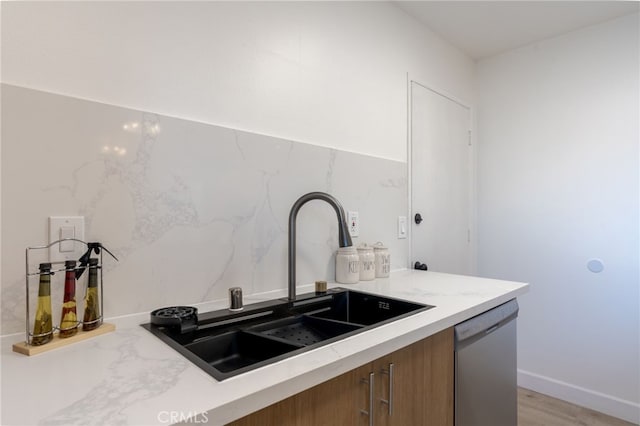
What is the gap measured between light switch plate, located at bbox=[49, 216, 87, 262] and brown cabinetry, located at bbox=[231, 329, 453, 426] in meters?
0.65

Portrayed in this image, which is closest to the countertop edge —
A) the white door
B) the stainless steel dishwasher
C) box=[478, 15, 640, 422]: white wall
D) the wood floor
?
the stainless steel dishwasher

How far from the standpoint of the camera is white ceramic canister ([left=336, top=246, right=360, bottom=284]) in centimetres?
154

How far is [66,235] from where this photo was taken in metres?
0.90

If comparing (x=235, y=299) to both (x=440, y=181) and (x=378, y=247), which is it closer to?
(x=378, y=247)

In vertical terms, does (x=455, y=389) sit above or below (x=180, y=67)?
below

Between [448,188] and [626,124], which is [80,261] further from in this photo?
[626,124]

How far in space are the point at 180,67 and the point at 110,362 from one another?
2.92 feet

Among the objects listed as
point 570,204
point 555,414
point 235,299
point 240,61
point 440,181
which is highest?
point 240,61

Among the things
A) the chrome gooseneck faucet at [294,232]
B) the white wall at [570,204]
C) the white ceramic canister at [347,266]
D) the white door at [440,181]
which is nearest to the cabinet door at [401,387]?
the chrome gooseneck faucet at [294,232]

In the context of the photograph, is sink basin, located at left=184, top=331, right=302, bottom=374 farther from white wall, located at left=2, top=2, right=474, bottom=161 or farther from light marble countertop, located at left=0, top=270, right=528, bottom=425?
white wall, located at left=2, top=2, right=474, bottom=161

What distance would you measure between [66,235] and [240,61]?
821mm

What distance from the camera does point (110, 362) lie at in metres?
0.71

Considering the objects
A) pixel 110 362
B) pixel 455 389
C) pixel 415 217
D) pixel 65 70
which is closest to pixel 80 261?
pixel 110 362

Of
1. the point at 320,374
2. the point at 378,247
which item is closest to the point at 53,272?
the point at 320,374
